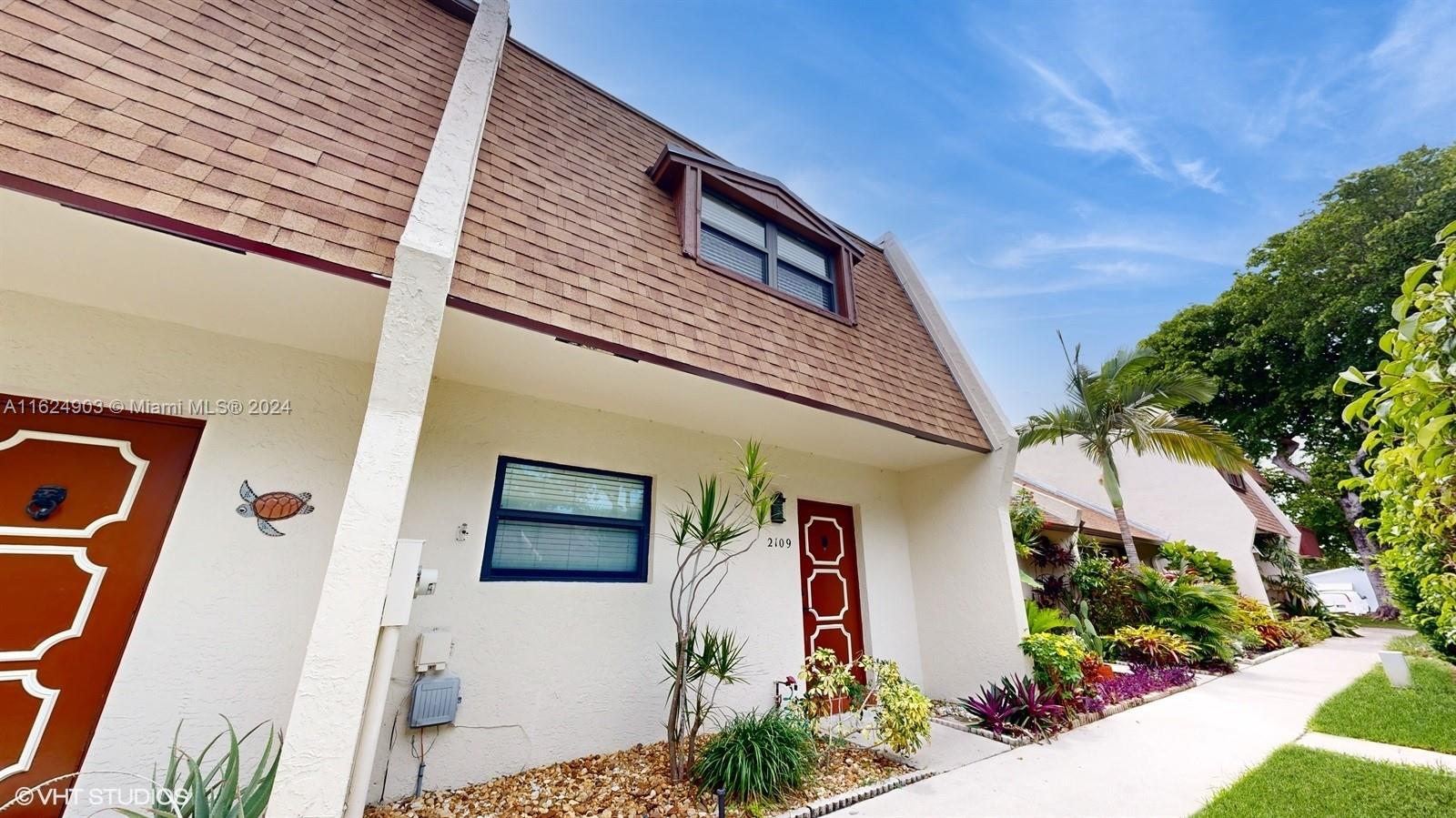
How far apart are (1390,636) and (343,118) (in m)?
22.7

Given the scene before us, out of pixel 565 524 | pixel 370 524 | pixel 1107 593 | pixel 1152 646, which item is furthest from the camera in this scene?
pixel 1107 593

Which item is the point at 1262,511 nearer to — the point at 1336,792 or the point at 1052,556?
the point at 1052,556

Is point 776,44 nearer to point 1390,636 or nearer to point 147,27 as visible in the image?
point 147,27

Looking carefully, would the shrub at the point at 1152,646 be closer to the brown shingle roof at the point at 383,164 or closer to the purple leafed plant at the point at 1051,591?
the purple leafed plant at the point at 1051,591

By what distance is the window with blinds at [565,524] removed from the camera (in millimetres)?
4109

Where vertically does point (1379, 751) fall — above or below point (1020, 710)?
below

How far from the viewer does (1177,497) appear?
573 inches

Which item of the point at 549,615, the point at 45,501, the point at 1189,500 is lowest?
the point at 549,615

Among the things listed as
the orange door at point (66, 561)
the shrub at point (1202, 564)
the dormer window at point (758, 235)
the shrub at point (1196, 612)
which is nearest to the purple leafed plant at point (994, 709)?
the dormer window at point (758, 235)

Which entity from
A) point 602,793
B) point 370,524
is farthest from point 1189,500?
point 370,524

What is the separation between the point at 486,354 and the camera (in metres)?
3.68

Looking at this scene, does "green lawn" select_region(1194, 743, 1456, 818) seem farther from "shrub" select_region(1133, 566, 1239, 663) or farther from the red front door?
"shrub" select_region(1133, 566, 1239, 663)

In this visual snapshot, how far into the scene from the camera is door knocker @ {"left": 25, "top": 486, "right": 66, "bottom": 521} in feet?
8.95

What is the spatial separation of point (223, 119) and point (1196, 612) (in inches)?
526
